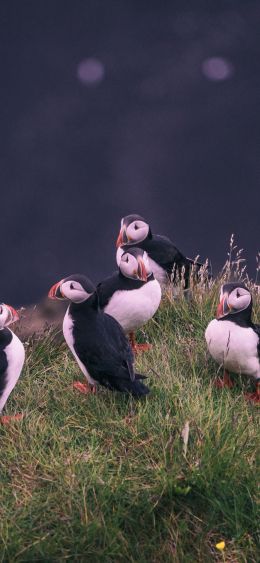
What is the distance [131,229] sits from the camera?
8.14m

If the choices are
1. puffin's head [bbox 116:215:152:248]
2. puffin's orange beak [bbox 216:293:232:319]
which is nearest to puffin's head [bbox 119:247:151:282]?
puffin's head [bbox 116:215:152:248]

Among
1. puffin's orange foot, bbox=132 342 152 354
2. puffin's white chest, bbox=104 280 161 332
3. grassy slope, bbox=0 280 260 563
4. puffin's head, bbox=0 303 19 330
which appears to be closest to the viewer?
grassy slope, bbox=0 280 260 563

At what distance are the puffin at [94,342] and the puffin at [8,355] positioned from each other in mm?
394

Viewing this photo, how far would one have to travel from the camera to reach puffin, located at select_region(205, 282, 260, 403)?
21.3ft

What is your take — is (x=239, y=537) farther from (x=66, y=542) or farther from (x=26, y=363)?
(x=26, y=363)

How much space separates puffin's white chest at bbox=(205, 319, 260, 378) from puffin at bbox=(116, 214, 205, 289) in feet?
5.35

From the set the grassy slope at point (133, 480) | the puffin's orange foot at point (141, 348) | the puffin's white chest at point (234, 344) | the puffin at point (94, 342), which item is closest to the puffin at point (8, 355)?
the grassy slope at point (133, 480)

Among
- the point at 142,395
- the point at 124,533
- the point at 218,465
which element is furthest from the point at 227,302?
the point at 124,533

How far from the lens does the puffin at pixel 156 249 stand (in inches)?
321

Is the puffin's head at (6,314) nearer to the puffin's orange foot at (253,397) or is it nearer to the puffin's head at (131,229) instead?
the puffin's orange foot at (253,397)

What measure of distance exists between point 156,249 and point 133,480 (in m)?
3.51

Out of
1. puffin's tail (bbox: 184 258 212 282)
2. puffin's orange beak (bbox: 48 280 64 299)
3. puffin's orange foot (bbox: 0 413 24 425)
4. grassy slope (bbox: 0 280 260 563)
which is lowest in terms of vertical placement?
puffin's tail (bbox: 184 258 212 282)

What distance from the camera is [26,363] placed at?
761 cm

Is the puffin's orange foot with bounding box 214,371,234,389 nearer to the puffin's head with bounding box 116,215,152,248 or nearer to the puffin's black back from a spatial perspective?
the puffin's black back
